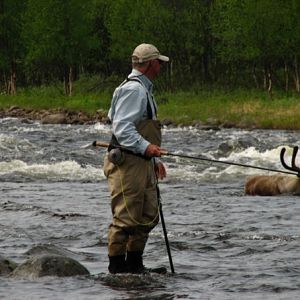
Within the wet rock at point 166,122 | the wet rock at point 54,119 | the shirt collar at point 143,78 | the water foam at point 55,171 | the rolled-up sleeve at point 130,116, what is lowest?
the wet rock at point 54,119

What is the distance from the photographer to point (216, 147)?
25.5 metres

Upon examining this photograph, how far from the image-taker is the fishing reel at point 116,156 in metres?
7.90

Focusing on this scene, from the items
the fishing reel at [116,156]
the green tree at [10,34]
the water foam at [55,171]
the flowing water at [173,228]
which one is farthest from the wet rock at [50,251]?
the green tree at [10,34]

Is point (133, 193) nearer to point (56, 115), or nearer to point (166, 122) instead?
point (166, 122)

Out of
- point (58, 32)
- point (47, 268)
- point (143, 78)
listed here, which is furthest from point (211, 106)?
point (143, 78)

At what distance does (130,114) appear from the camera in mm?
7801

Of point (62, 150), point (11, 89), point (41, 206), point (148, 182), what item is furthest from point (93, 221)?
point (11, 89)

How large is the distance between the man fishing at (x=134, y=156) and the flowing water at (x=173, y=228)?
18.9 inches

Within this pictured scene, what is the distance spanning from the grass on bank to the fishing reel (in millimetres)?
25206

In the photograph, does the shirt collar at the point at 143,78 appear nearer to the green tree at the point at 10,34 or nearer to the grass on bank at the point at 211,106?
the grass on bank at the point at 211,106

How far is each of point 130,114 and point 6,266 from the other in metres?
2.03

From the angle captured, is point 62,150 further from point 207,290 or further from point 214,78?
point 214,78

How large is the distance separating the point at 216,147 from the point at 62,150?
4.25 metres

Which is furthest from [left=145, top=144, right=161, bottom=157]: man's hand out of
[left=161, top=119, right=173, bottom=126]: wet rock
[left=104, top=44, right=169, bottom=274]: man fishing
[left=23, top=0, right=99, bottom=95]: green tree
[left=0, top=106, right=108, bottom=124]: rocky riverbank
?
[left=23, top=0, right=99, bottom=95]: green tree
